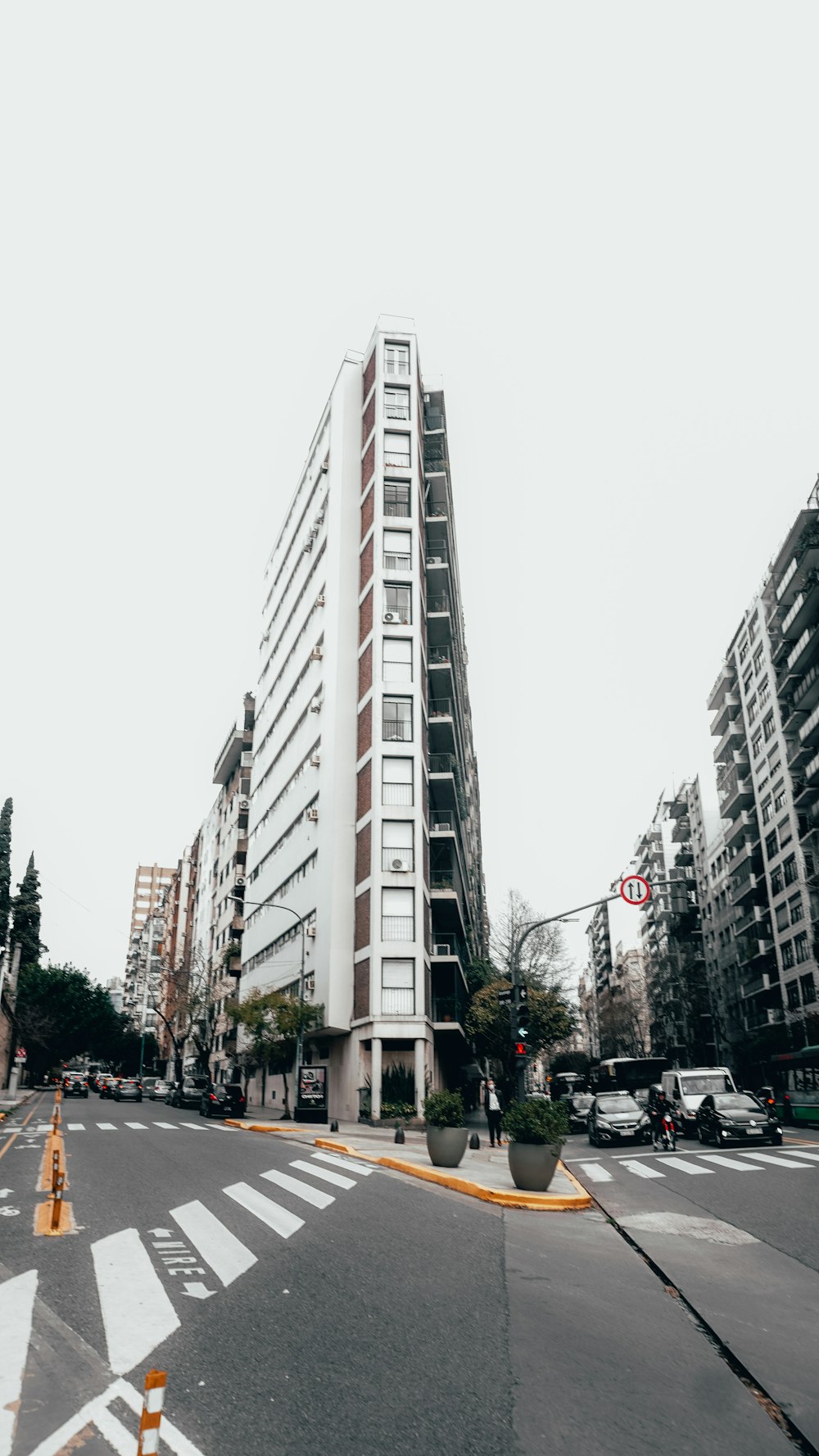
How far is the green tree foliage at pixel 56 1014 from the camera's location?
261ft

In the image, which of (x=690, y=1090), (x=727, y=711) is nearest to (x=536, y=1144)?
Result: (x=690, y=1090)

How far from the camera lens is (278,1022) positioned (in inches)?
1635

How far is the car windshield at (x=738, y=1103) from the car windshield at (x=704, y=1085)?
445 cm

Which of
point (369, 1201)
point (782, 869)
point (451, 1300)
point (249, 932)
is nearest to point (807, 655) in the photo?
point (782, 869)

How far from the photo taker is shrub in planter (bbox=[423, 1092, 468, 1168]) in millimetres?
19109

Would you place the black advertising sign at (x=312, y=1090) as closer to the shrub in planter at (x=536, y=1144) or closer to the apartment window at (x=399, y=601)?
the apartment window at (x=399, y=601)

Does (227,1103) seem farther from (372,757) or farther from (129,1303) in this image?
(129,1303)

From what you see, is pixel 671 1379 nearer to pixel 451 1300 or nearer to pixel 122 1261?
pixel 451 1300

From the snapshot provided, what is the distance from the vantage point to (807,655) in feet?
224

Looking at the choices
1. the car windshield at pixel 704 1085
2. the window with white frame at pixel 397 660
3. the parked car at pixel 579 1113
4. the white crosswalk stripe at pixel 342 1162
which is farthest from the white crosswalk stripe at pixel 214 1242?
the window with white frame at pixel 397 660

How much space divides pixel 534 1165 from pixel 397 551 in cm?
3584

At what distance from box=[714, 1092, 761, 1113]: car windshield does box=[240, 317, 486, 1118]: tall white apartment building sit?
15.5 m

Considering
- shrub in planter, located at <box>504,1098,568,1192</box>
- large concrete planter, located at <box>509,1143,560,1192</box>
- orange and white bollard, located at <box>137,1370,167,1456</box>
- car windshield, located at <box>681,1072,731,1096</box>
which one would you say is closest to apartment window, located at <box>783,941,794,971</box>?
car windshield, located at <box>681,1072,731,1096</box>

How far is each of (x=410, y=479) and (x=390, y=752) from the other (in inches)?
577
